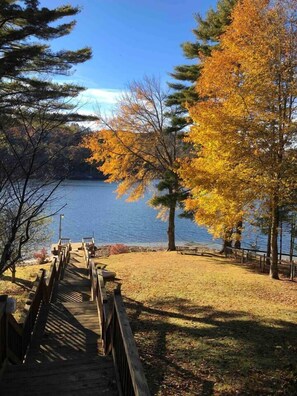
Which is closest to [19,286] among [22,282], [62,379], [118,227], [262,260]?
[22,282]

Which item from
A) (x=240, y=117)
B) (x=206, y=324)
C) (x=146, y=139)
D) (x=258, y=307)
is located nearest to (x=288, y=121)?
(x=240, y=117)

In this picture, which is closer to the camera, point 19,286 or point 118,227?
point 19,286

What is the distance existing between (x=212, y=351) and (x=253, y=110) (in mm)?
8239

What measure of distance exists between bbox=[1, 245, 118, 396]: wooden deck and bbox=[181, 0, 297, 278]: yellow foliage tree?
6.66m

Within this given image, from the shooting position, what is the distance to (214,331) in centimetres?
744

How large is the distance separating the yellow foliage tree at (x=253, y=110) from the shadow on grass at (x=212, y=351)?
4830 mm

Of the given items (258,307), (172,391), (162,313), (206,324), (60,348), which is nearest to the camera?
(172,391)

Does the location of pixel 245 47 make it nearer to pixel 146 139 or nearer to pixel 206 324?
pixel 206 324

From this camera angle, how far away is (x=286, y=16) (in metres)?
11.4

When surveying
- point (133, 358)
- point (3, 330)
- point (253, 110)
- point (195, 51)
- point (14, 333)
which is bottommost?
point (14, 333)

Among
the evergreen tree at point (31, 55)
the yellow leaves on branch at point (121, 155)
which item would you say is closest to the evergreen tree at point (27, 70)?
the evergreen tree at point (31, 55)

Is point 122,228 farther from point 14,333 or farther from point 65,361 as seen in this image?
A: point 65,361

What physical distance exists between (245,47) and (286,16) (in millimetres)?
1744

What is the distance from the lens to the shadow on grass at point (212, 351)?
510 cm
